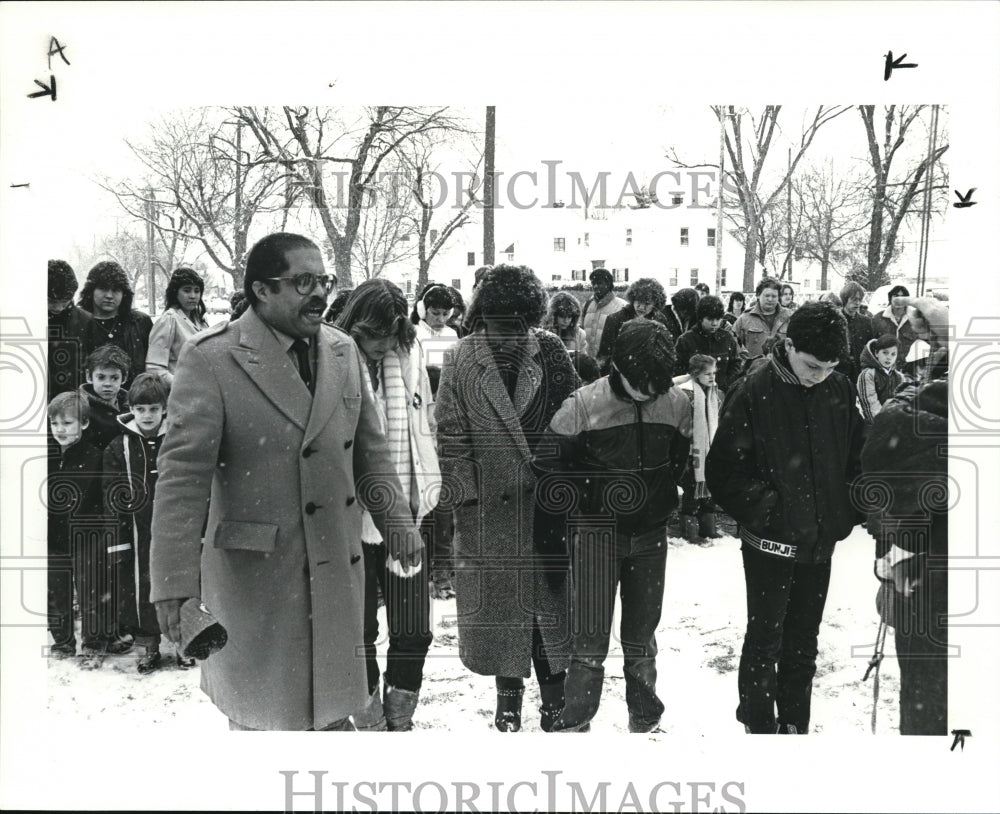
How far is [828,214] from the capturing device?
13.2 feet

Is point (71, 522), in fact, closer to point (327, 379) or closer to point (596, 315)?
point (327, 379)

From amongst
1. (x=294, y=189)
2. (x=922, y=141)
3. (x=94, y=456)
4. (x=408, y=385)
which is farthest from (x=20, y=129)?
(x=922, y=141)

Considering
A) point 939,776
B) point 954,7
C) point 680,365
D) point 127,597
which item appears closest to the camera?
point 954,7

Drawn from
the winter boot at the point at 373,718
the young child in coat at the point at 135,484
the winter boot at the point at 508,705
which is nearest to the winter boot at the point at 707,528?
the winter boot at the point at 508,705

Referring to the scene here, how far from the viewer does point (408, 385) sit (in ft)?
12.8

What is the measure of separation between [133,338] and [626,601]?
93.0 inches

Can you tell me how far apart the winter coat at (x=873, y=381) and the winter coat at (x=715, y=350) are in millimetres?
626

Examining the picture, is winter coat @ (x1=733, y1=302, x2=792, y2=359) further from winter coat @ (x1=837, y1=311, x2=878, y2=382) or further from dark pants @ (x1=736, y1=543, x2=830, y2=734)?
dark pants @ (x1=736, y1=543, x2=830, y2=734)

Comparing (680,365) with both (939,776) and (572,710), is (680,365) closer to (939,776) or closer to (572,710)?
(572,710)

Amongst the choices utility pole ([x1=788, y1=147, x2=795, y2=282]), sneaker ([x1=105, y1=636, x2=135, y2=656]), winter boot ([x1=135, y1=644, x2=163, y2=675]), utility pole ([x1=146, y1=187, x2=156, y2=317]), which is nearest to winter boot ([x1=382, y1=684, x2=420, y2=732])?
winter boot ([x1=135, y1=644, x2=163, y2=675])

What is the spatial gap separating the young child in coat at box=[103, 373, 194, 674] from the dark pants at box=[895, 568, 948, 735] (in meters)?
3.04

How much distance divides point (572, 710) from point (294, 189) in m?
2.41

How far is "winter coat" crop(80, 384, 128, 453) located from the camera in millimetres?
4043

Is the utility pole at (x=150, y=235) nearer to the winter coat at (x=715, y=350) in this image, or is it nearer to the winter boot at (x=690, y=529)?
the winter coat at (x=715, y=350)
